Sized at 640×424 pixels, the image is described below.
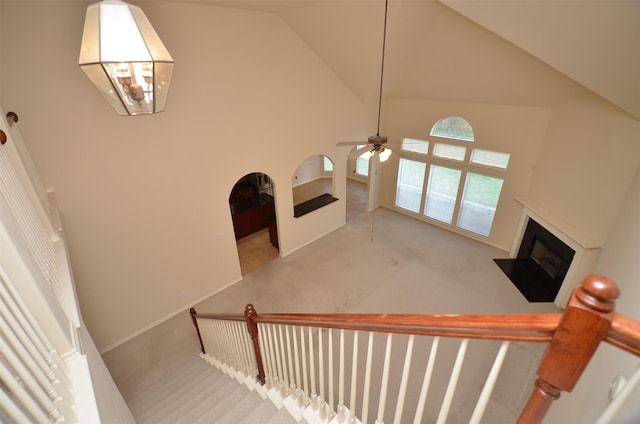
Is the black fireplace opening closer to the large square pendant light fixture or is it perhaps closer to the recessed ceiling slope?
the recessed ceiling slope

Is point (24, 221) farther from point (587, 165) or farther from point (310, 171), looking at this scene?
point (310, 171)

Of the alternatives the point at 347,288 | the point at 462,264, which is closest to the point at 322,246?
the point at 347,288

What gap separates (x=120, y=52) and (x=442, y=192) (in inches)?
297

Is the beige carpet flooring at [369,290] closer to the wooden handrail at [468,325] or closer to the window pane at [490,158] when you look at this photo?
the window pane at [490,158]

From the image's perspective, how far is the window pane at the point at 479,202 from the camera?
Result: 6.83 m

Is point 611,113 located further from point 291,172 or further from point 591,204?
point 291,172

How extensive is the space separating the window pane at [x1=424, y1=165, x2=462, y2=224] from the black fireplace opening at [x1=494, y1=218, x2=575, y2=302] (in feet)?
5.86

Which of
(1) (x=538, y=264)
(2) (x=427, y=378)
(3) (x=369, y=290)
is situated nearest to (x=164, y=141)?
(3) (x=369, y=290)

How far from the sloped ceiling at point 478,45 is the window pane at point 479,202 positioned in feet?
6.08

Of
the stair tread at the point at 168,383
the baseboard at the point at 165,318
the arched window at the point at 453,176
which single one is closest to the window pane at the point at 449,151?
the arched window at the point at 453,176

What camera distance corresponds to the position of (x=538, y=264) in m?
5.95

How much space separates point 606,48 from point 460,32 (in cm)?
218

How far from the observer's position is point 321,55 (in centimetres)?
582

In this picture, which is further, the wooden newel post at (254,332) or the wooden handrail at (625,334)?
the wooden newel post at (254,332)
